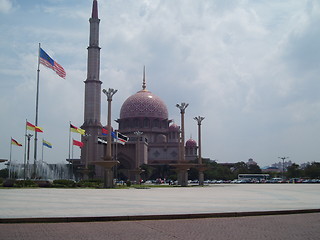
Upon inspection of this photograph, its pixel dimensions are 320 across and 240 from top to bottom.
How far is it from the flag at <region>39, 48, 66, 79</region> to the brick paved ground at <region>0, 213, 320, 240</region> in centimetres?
2474

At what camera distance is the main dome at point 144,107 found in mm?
95062

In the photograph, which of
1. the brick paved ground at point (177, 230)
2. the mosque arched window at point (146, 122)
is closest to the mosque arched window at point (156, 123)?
the mosque arched window at point (146, 122)

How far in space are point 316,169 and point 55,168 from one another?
53.5m

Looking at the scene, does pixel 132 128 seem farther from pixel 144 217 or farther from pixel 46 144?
pixel 144 217

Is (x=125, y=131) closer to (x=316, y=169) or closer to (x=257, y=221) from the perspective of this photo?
(x=316, y=169)

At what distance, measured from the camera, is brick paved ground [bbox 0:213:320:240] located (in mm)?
8836

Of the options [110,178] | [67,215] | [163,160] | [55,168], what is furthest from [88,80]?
[67,215]

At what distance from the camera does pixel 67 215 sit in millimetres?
11961

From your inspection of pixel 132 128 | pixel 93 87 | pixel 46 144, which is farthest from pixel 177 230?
pixel 132 128

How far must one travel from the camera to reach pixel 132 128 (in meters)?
94.6

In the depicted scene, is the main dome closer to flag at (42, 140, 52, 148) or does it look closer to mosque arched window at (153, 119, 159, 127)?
mosque arched window at (153, 119, 159, 127)

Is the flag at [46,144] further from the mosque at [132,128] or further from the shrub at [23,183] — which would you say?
the mosque at [132,128]

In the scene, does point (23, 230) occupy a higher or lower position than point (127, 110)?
lower

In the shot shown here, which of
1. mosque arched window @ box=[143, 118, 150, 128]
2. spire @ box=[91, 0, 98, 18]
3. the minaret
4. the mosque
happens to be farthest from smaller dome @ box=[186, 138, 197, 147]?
spire @ box=[91, 0, 98, 18]
